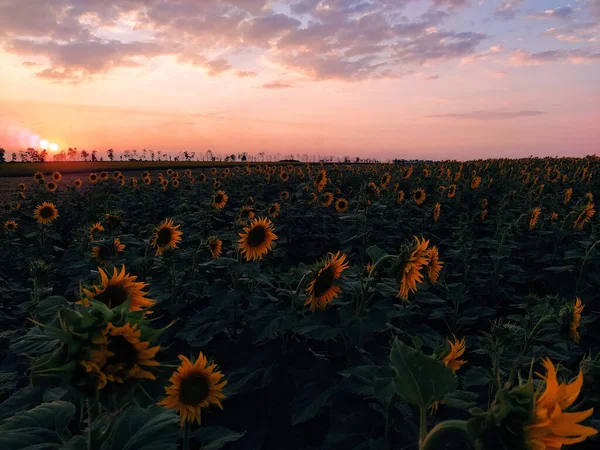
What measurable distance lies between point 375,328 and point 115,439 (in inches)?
57.3

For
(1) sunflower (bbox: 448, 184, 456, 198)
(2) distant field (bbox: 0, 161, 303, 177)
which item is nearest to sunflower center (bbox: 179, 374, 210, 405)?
(1) sunflower (bbox: 448, 184, 456, 198)

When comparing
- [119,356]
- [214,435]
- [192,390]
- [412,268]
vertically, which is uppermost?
[119,356]

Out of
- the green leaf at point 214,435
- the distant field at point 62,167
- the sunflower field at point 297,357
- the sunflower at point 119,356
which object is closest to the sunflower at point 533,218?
the sunflower field at point 297,357

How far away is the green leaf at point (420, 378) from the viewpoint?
111cm

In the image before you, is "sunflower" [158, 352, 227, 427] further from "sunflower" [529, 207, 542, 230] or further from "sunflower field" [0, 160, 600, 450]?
"sunflower" [529, 207, 542, 230]

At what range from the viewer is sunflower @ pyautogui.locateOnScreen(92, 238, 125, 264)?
4785 mm

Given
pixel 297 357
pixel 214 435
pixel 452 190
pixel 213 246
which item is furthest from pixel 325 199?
pixel 214 435

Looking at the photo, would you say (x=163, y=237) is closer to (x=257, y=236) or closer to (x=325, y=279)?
(x=257, y=236)

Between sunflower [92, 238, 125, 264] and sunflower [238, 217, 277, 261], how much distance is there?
161 cm

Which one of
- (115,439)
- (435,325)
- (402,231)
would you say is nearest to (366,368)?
(115,439)

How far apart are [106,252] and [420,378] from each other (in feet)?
15.5

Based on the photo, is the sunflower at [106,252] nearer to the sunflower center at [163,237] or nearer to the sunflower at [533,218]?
the sunflower center at [163,237]

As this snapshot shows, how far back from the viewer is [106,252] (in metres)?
4.99

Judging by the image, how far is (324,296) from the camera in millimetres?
2711
